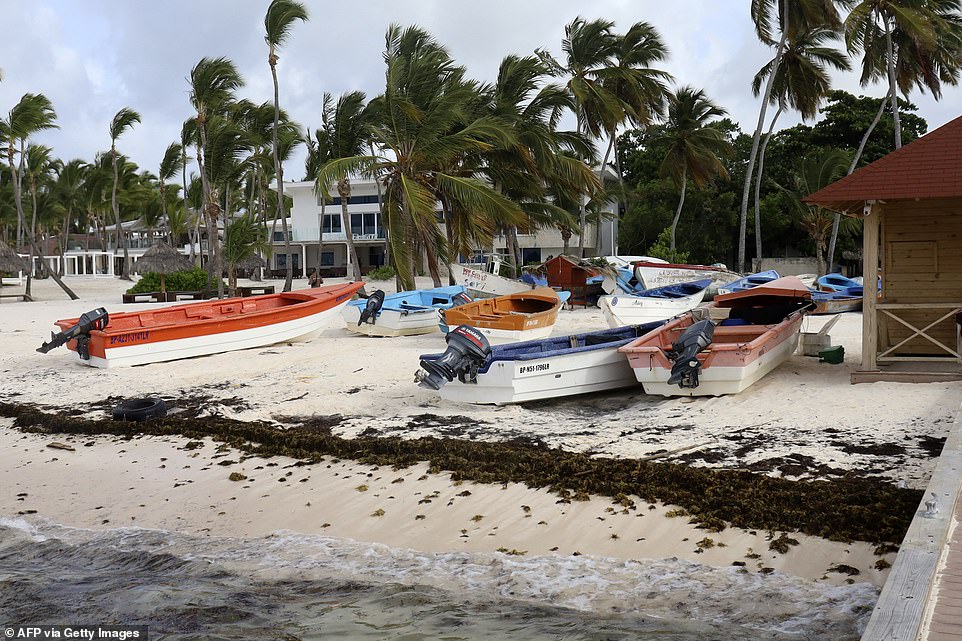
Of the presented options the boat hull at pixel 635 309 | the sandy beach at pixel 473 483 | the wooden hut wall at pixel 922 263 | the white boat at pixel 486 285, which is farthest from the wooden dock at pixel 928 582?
the white boat at pixel 486 285

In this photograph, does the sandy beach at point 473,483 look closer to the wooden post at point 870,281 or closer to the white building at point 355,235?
the wooden post at point 870,281

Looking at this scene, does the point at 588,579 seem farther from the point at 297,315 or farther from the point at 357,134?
the point at 357,134

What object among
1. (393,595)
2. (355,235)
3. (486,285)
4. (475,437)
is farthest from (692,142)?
(393,595)

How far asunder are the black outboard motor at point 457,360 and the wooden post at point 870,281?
461cm

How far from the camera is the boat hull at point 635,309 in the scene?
54.3 ft

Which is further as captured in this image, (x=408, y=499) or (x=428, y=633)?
(x=408, y=499)

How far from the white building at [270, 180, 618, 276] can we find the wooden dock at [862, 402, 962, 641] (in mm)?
41330

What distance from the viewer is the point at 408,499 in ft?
22.4

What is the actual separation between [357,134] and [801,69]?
17.1 meters

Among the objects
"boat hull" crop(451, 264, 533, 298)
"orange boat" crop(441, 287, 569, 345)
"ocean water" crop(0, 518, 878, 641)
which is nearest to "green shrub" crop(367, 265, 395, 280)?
"boat hull" crop(451, 264, 533, 298)

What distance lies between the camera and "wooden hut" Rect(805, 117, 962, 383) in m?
9.62

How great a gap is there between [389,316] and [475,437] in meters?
8.58

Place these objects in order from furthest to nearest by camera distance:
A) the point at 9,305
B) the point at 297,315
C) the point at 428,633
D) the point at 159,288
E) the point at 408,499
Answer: the point at 159,288
the point at 9,305
the point at 297,315
the point at 408,499
the point at 428,633

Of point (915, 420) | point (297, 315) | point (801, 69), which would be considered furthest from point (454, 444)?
point (801, 69)
